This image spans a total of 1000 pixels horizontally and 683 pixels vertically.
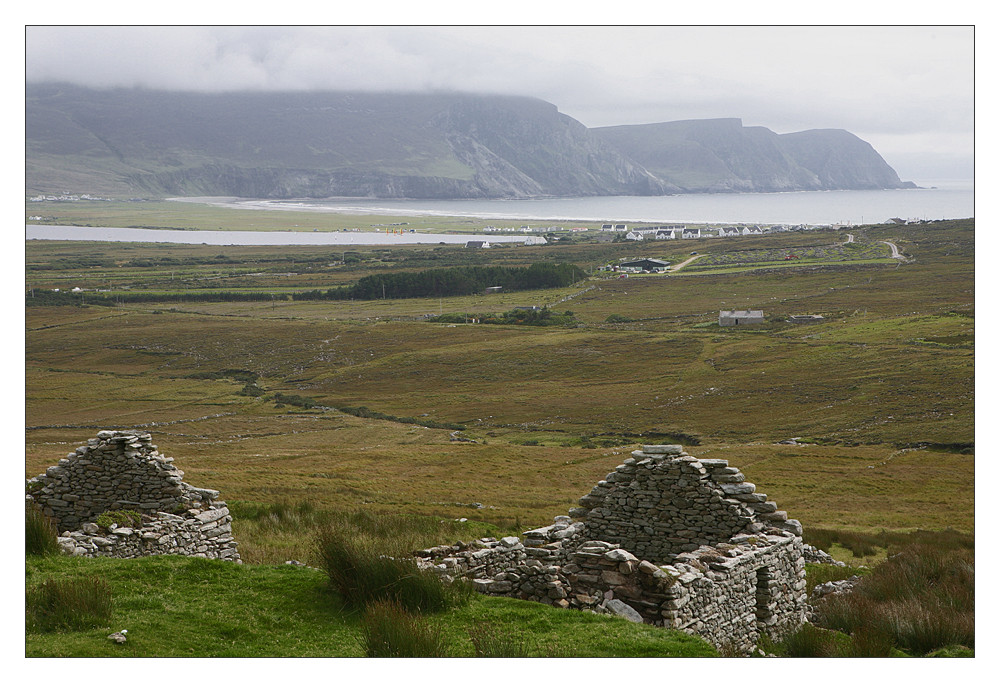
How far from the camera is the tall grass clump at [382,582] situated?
29.5ft

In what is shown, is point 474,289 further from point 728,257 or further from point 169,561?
point 169,561

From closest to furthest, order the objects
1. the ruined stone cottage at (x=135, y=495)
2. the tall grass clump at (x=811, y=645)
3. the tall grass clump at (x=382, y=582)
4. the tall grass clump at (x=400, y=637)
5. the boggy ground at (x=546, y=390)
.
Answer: the tall grass clump at (x=400, y=637)
the tall grass clump at (x=382, y=582)
the tall grass clump at (x=811, y=645)
the ruined stone cottage at (x=135, y=495)
the boggy ground at (x=546, y=390)

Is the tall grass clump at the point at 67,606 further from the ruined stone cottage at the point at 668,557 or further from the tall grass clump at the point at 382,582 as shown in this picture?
the ruined stone cottage at the point at 668,557

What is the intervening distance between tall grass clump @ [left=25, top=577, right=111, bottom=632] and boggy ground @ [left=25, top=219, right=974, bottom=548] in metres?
12.2

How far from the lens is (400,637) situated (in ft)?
25.4

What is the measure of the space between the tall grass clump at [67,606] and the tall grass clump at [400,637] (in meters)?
2.68

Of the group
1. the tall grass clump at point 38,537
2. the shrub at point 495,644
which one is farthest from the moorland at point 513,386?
the shrub at point 495,644

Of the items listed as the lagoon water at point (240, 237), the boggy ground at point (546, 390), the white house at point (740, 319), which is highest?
the lagoon water at point (240, 237)

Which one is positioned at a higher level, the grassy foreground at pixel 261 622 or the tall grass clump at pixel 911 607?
the grassy foreground at pixel 261 622

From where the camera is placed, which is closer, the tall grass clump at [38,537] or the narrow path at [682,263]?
the tall grass clump at [38,537]

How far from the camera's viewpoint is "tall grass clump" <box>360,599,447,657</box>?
773cm

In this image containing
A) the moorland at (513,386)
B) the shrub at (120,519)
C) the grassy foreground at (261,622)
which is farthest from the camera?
the moorland at (513,386)

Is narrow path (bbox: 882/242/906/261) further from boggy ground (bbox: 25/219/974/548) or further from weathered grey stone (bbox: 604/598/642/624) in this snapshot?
weathered grey stone (bbox: 604/598/642/624)

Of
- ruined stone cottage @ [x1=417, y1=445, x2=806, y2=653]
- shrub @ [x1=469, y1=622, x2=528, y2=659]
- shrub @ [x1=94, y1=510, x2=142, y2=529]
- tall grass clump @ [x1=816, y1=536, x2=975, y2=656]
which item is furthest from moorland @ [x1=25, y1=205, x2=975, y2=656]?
tall grass clump @ [x1=816, y1=536, x2=975, y2=656]
